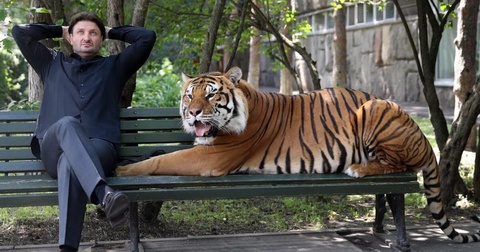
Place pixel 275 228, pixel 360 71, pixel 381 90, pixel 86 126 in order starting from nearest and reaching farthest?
pixel 86 126 → pixel 275 228 → pixel 381 90 → pixel 360 71

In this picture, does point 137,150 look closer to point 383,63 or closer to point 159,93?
point 159,93

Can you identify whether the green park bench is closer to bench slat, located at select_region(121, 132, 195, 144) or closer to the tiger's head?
bench slat, located at select_region(121, 132, 195, 144)

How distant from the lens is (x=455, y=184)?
6539 millimetres

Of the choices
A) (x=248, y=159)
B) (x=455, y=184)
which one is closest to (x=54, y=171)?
(x=248, y=159)

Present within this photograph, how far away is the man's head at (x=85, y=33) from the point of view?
199 inches

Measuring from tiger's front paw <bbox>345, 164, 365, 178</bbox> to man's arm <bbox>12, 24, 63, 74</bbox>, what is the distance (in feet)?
7.72

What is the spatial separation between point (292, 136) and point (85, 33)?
5.57 ft

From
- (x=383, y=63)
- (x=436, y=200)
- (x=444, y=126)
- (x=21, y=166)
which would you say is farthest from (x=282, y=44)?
(x=383, y=63)

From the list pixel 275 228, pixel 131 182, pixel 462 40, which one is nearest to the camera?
pixel 131 182

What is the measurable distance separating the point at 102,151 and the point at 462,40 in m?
5.08

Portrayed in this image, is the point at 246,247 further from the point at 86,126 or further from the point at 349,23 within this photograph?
the point at 349,23

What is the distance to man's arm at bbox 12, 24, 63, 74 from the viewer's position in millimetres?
5078

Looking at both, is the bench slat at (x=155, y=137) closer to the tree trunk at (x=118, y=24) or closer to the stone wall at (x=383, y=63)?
the tree trunk at (x=118, y=24)

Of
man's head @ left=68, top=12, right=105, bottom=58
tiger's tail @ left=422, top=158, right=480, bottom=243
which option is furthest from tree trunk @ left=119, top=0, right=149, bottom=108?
tiger's tail @ left=422, top=158, right=480, bottom=243
